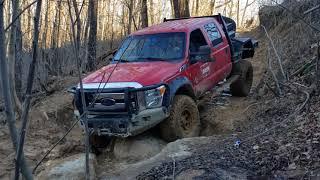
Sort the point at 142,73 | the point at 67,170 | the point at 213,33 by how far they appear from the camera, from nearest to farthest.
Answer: the point at 67,170, the point at 142,73, the point at 213,33

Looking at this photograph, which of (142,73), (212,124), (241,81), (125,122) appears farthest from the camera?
(241,81)

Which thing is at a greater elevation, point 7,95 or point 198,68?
point 7,95

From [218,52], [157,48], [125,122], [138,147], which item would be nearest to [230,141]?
[125,122]

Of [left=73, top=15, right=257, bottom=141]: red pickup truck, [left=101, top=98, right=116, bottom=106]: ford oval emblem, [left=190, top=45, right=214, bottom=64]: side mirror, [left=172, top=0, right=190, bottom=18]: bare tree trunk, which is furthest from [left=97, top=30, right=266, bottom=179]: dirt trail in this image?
[left=172, top=0, right=190, bottom=18]: bare tree trunk

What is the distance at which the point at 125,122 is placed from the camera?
6820 mm

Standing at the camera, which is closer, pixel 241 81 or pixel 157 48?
pixel 157 48

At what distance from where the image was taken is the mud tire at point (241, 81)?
9820 millimetres

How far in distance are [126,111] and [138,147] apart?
0.75 m

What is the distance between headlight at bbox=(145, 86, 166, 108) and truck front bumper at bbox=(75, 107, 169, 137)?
0.08m

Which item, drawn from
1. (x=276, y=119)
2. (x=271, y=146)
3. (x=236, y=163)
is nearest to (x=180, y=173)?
(x=236, y=163)

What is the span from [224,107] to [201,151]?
3.25 metres

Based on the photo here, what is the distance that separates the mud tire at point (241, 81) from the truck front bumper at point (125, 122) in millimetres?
3197

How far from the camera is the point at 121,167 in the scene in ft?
22.5

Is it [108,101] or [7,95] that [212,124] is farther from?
[7,95]
